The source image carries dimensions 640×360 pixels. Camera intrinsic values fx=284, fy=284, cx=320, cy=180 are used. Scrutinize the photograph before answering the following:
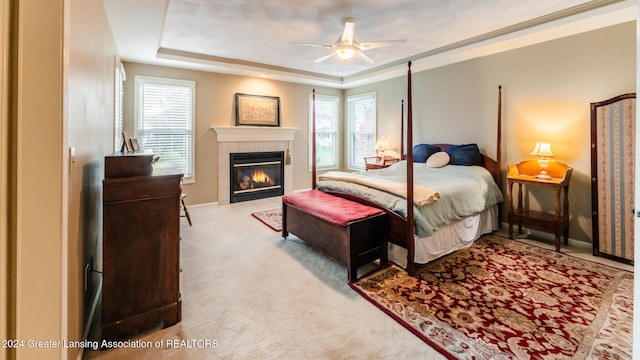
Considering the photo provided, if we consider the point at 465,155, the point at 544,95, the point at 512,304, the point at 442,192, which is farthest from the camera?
the point at 465,155

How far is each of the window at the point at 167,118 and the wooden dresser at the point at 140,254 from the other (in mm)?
3153

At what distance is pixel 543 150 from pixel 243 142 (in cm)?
481

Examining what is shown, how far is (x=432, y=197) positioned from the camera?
110 inches

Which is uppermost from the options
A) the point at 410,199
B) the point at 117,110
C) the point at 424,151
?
the point at 117,110

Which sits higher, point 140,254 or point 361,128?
point 361,128

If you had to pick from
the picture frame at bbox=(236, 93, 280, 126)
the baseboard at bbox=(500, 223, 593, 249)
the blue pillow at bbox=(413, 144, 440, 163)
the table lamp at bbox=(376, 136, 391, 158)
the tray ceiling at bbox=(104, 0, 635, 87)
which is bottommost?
the baseboard at bbox=(500, 223, 593, 249)

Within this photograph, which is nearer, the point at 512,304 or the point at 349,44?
the point at 512,304

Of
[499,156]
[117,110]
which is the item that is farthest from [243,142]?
[499,156]

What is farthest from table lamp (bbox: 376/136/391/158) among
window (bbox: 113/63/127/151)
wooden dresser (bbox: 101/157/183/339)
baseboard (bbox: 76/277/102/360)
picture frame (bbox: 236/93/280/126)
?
baseboard (bbox: 76/277/102/360)

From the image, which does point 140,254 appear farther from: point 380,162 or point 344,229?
point 380,162

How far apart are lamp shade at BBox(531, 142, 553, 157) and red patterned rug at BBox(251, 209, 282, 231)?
3405 millimetres

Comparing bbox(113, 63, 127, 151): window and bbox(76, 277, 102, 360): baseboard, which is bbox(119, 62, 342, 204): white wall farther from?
bbox(76, 277, 102, 360): baseboard

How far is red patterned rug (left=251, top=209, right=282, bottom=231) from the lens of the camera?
4127 millimetres

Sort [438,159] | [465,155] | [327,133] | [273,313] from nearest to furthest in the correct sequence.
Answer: [273,313] → [465,155] → [438,159] → [327,133]
